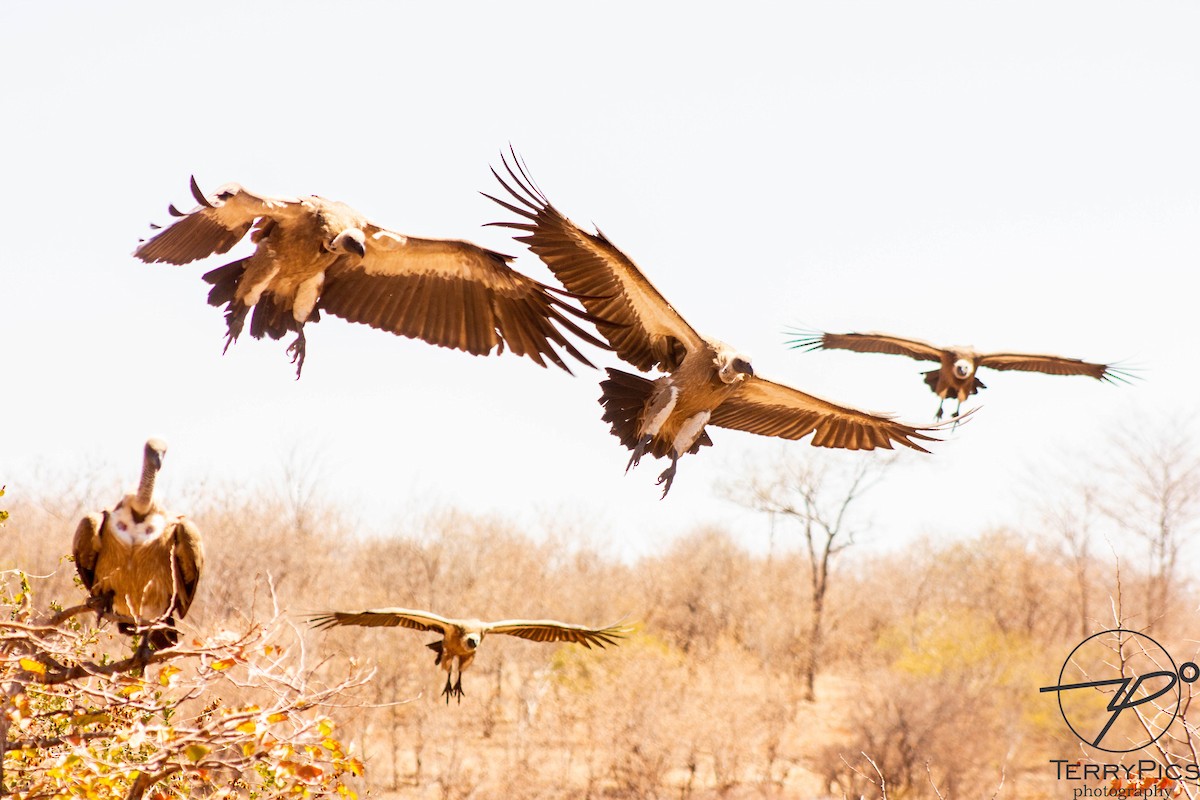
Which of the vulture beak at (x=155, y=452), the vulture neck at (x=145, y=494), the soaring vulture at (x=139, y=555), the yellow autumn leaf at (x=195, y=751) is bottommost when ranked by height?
the yellow autumn leaf at (x=195, y=751)

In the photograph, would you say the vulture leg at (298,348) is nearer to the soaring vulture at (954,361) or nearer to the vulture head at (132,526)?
the vulture head at (132,526)

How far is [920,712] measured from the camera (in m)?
34.5

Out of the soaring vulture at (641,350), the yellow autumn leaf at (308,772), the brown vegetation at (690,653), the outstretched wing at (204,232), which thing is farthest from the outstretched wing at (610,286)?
the brown vegetation at (690,653)

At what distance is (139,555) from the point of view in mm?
6988

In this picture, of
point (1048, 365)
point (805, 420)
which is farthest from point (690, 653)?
point (805, 420)

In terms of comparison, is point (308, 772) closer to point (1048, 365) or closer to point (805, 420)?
point (805, 420)

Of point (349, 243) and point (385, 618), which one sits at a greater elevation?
point (349, 243)

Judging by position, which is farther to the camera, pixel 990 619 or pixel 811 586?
pixel 811 586

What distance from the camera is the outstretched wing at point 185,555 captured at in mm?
7121

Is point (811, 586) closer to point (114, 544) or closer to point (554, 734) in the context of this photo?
point (554, 734)

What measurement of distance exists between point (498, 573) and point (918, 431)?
115 feet

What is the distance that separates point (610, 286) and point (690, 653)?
34.5m

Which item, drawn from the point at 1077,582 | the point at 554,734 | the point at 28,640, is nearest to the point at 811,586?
the point at 1077,582

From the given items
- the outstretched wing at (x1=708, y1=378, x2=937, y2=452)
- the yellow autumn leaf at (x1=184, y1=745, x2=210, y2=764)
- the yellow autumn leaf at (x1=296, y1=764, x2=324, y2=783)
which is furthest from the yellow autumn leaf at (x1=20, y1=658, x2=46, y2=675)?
the outstretched wing at (x1=708, y1=378, x2=937, y2=452)
